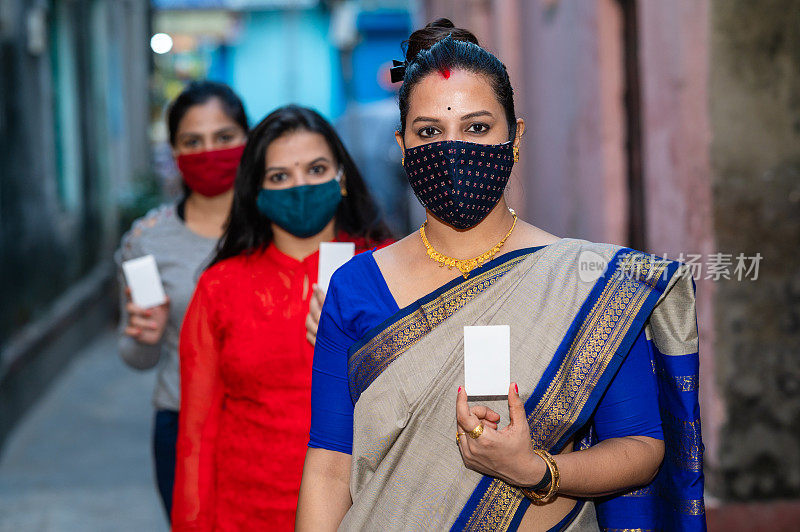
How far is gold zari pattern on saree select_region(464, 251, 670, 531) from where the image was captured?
80.2 inches

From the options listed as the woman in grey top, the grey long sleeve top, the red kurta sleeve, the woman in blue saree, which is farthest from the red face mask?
the woman in blue saree

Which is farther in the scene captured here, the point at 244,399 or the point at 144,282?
the point at 144,282

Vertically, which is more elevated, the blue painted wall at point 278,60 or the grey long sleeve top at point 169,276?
the blue painted wall at point 278,60

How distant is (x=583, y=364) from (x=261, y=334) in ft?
3.96

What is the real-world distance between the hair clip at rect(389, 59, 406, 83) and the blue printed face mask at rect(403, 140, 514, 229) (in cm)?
21

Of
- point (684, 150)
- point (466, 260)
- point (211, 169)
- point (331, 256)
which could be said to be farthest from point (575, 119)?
point (466, 260)

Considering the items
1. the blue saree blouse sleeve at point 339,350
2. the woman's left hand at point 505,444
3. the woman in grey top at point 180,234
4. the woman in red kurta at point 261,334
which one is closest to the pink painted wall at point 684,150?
the woman in red kurta at point 261,334

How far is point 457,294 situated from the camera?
213cm

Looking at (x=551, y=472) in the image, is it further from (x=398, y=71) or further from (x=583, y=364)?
(x=398, y=71)

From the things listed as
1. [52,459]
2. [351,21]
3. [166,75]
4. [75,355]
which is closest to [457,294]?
[52,459]

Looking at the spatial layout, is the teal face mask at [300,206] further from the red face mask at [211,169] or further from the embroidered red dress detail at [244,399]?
the red face mask at [211,169]

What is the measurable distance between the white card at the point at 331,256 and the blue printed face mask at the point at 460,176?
726 mm

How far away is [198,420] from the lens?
3.03 m

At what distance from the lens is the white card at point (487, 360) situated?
1.93m
